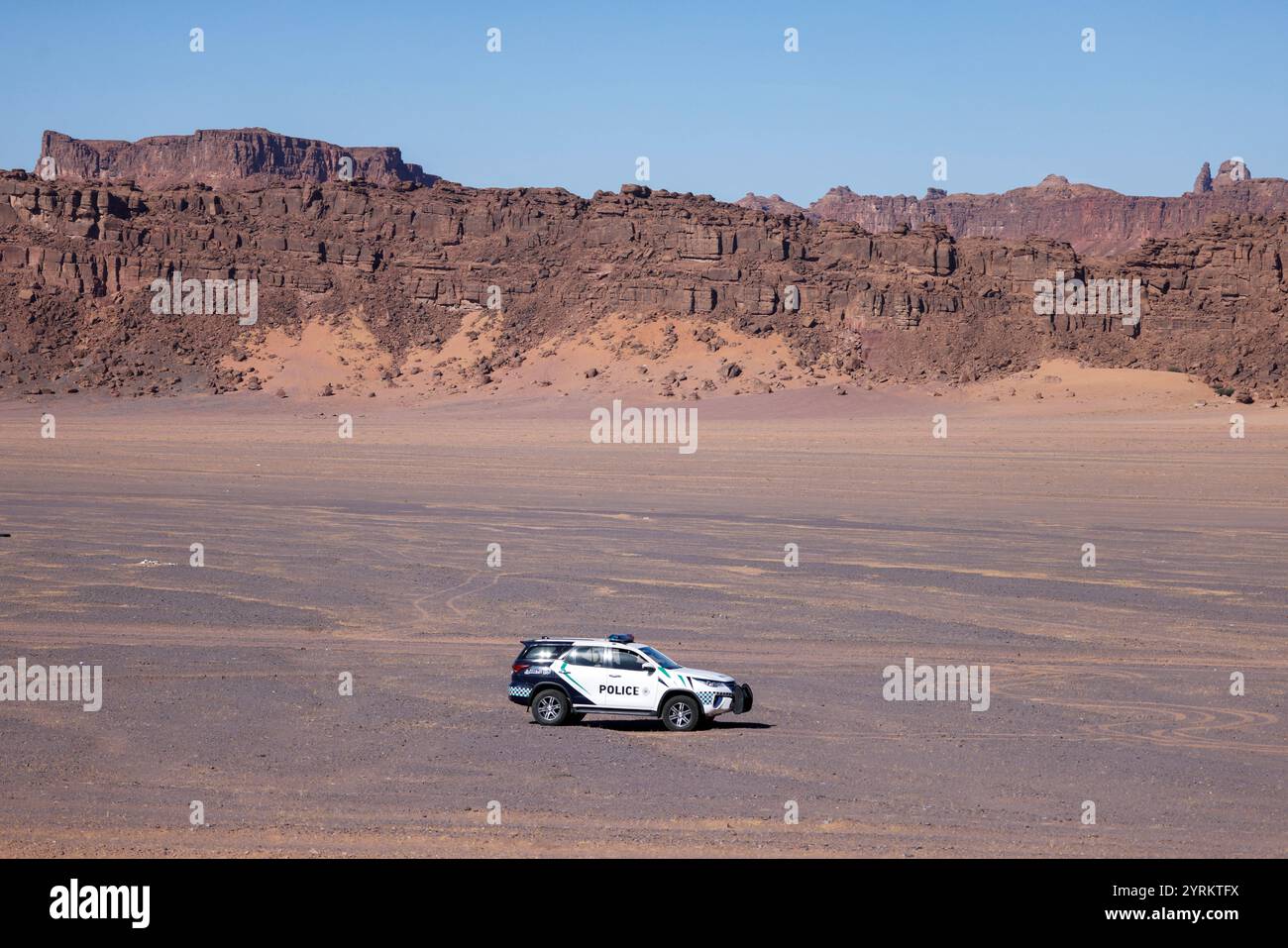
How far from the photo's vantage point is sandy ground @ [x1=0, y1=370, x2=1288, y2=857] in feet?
36.9

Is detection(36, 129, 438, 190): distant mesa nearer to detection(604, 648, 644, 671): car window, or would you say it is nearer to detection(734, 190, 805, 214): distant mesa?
detection(734, 190, 805, 214): distant mesa

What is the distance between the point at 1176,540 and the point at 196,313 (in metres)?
76.9

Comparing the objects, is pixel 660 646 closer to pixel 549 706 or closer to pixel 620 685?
pixel 549 706

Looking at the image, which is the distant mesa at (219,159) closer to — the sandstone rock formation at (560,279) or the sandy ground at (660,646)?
the sandstone rock formation at (560,279)

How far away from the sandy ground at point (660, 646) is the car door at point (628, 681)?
374 mm

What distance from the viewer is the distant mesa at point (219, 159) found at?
16950cm

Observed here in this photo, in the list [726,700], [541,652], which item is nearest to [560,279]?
[541,652]

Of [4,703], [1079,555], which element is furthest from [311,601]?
[1079,555]

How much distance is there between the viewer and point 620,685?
14484 mm

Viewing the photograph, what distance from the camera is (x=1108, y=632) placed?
808 inches

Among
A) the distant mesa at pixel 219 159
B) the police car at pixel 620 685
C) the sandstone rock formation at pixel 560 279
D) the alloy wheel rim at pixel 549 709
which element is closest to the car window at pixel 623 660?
the police car at pixel 620 685

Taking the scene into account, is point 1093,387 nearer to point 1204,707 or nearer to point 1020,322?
point 1020,322

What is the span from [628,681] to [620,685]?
10 centimetres

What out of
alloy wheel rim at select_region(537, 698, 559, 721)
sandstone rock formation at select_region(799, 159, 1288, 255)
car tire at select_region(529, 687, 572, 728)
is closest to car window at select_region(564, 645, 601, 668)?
car tire at select_region(529, 687, 572, 728)
